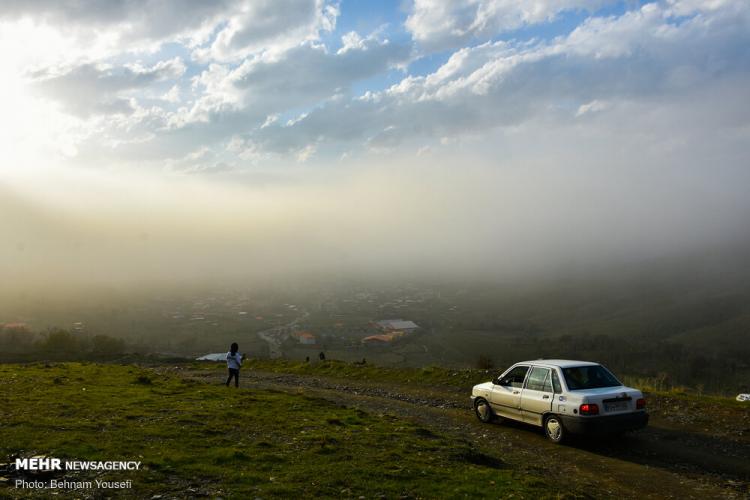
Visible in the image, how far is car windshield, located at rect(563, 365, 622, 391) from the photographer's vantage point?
44.6 feet

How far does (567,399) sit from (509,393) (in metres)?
2.49

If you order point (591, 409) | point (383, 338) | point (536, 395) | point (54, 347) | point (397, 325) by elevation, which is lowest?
point (383, 338)

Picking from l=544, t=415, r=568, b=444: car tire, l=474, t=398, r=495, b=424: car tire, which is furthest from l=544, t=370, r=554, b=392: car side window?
l=474, t=398, r=495, b=424: car tire

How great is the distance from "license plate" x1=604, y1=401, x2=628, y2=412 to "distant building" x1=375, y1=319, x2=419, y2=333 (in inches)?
4521

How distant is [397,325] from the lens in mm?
137500

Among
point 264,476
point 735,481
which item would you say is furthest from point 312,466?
point 735,481

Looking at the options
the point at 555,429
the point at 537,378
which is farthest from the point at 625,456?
the point at 537,378

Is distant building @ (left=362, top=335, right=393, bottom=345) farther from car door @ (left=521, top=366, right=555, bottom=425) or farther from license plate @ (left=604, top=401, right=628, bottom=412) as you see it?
license plate @ (left=604, top=401, right=628, bottom=412)

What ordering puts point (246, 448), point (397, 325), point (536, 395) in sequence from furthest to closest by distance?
point (397, 325), point (536, 395), point (246, 448)

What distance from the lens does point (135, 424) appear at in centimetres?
1356

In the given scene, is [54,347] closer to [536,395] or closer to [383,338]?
[536,395]

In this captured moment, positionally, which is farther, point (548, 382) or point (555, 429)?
point (548, 382)

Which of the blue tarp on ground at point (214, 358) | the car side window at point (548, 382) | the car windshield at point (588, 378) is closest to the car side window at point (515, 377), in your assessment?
the car side window at point (548, 382)

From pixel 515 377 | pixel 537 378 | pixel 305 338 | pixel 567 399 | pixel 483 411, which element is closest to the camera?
pixel 567 399
